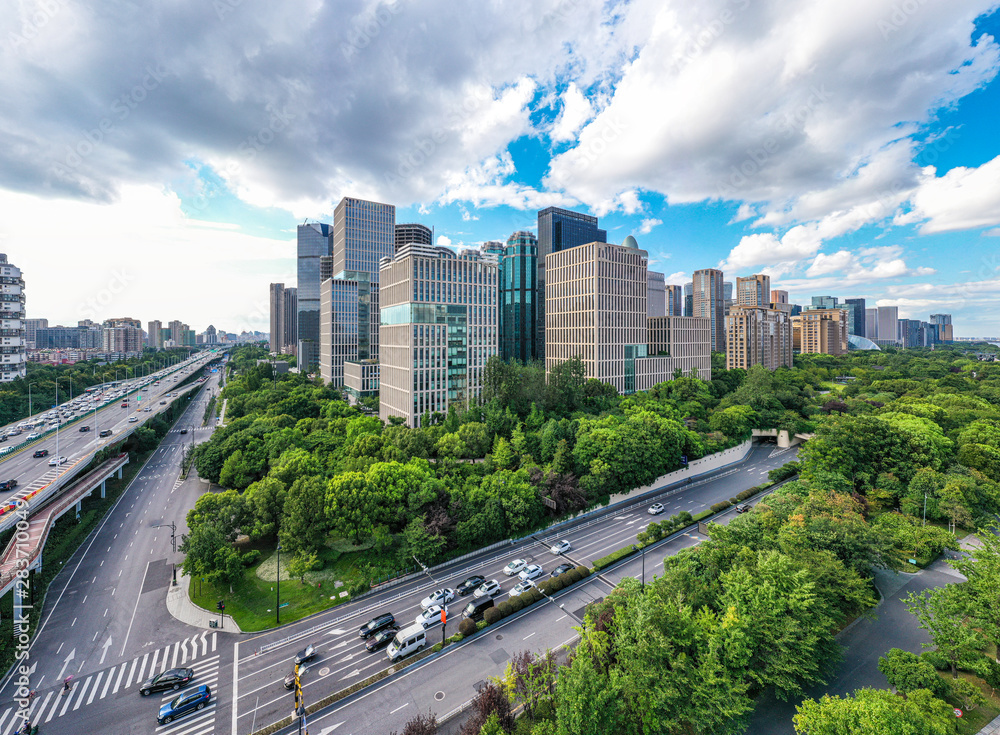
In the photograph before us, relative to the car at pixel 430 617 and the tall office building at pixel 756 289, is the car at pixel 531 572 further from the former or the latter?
the tall office building at pixel 756 289

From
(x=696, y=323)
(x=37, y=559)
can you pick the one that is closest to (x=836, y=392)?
(x=696, y=323)

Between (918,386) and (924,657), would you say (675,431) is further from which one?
(918,386)

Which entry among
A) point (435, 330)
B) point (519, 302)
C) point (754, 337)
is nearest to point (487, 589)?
point (435, 330)

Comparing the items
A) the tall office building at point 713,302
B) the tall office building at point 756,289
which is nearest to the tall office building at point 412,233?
the tall office building at point 713,302

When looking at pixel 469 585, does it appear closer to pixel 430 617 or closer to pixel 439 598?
pixel 439 598

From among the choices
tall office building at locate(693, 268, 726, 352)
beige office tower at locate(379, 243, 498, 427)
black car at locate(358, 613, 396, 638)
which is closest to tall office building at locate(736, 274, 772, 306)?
tall office building at locate(693, 268, 726, 352)

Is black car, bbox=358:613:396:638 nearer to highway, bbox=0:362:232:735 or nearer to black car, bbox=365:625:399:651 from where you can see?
black car, bbox=365:625:399:651
